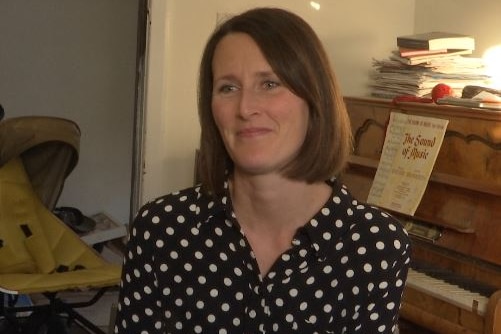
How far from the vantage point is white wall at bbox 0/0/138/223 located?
4180mm

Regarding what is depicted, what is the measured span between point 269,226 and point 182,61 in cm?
133

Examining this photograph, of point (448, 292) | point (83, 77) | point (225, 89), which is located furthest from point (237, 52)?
point (83, 77)

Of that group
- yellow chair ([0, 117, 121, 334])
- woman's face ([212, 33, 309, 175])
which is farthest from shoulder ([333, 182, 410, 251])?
yellow chair ([0, 117, 121, 334])

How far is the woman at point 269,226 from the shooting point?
3.91 feet

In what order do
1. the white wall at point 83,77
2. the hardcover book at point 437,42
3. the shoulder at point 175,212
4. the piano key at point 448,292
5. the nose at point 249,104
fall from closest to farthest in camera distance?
1. the nose at point 249,104
2. the shoulder at point 175,212
3. the piano key at point 448,292
4. the hardcover book at point 437,42
5. the white wall at point 83,77

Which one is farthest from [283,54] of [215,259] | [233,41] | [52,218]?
[52,218]

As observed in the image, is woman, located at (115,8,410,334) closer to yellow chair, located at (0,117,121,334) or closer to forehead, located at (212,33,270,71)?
forehead, located at (212,33,270,71)

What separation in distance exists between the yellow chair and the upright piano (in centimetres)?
131

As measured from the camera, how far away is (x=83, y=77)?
4.33 meters

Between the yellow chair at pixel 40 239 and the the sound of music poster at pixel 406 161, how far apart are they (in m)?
1.22

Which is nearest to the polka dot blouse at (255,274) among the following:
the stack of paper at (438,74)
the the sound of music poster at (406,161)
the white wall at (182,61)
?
the the sound of music poster at (406,161)

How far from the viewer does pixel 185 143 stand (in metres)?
2.54

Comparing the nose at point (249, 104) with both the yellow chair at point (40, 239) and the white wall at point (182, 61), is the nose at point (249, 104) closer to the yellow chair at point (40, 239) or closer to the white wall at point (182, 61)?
the white wall at point (182, 61)

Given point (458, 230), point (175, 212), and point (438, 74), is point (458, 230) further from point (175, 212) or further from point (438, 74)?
point (175, 212)
